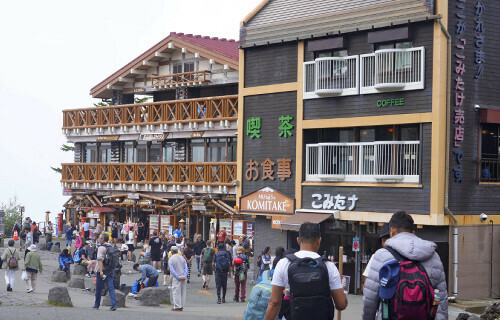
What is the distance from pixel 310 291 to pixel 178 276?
41.5ft

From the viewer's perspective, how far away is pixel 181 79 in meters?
42.8

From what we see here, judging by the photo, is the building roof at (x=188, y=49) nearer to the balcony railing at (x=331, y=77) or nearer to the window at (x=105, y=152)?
the window at (x=105, y=152)

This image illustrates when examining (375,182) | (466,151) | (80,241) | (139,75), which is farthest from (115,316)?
(139,75)

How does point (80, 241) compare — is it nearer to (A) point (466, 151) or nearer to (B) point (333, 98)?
(B) point (333, 98)

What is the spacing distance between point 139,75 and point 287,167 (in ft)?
64.3

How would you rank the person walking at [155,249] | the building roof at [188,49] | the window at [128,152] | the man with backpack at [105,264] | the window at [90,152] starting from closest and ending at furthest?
the man with backpack at [105,264]
the person walking at [155,249]
the building roof at [188,49]
the window at [128,152]
the window at [90,152]

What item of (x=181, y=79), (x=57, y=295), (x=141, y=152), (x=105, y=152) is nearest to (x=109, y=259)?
(x=57, y=295)

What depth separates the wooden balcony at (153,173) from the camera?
38344 mm

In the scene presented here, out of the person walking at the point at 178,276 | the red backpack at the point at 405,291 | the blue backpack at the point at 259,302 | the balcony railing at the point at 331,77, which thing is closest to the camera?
the red backpack at the point at 405,291

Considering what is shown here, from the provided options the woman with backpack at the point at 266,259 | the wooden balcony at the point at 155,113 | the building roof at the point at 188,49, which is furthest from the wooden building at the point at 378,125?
the building roof at the point at 188,49

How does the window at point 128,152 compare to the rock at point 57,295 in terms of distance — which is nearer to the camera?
the rock at point 57,295

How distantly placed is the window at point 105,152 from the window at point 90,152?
44 centimetres

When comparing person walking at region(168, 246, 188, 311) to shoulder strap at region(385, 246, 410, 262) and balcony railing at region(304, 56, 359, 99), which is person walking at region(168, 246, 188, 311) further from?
shoulder strap at region(385, 246, 410, 262)

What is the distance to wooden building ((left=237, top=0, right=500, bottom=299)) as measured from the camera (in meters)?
24.3
